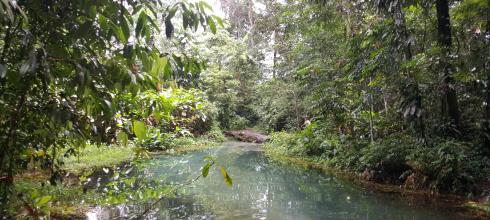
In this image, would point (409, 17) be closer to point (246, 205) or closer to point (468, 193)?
point (468, 193)

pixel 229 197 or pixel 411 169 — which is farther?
pixel 411 169

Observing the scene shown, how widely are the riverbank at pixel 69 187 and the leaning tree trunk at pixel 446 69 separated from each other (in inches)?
191

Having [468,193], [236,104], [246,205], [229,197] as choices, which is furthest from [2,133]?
[236,104]

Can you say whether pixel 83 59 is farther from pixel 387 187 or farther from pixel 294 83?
pixel 294 83

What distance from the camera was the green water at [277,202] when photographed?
4.98 m

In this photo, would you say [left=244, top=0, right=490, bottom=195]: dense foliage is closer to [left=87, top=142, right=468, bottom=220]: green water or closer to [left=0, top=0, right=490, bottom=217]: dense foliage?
[left=0, top=0, right=490, bottom=217]: dense foliage

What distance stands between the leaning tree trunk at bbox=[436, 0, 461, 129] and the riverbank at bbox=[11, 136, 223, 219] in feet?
16.0

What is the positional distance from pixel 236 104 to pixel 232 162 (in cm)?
1205

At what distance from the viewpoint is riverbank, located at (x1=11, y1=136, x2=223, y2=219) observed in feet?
8.86

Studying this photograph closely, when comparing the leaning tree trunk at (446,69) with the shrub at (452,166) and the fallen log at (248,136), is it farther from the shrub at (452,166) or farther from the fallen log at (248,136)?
the fallen log at (248,136)

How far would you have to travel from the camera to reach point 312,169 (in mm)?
9859

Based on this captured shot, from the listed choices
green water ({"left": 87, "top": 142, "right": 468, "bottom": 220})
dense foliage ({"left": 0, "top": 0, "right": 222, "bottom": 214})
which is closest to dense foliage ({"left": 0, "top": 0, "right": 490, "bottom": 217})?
dense foliage ({"left": 0, "top": 0, "right": 222, "bottom": 214})

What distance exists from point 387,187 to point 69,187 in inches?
216

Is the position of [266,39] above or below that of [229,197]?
above
